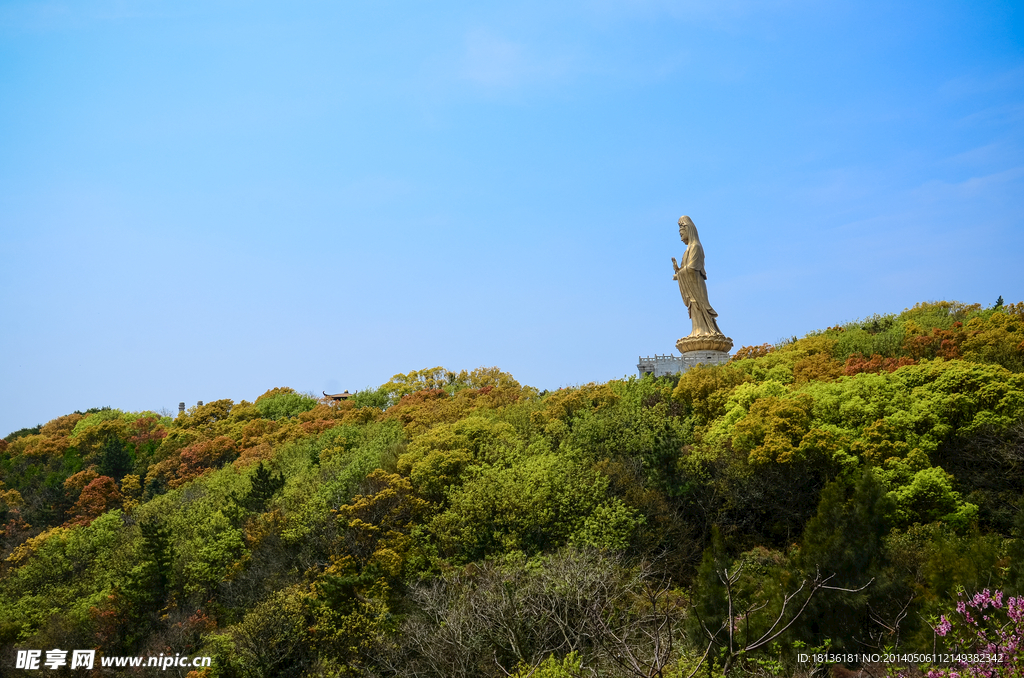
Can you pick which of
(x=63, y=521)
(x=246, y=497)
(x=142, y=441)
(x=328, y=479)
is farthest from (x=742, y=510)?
(x=142, y=441)

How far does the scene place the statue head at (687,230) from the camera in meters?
41.2

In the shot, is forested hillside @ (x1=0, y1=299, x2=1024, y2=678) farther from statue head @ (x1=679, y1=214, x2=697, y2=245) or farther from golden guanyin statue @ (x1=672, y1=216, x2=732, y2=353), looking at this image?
statue head @ (x1=679, y1=214, x2=697, y2=245)

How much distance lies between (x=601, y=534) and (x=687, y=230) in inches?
801

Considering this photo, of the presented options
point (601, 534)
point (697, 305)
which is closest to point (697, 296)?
point (697, 305)

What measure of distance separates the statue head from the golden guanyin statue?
15 centimetres

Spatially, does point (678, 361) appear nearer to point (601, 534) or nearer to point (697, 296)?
point (697, 296)

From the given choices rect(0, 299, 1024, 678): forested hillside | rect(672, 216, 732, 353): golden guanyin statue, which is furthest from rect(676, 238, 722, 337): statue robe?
rect(0, 299, 1024, 678): forested hillside

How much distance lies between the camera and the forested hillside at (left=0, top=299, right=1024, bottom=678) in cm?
1848

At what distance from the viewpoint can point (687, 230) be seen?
41.3m

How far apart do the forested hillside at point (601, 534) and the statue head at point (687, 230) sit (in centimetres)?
655

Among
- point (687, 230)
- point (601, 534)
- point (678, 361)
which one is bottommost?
point (601, 534)

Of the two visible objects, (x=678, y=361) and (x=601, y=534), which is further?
(x=678, y=361)

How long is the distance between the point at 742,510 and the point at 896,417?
15.6ft

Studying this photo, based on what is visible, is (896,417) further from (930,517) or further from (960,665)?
(960,665)
